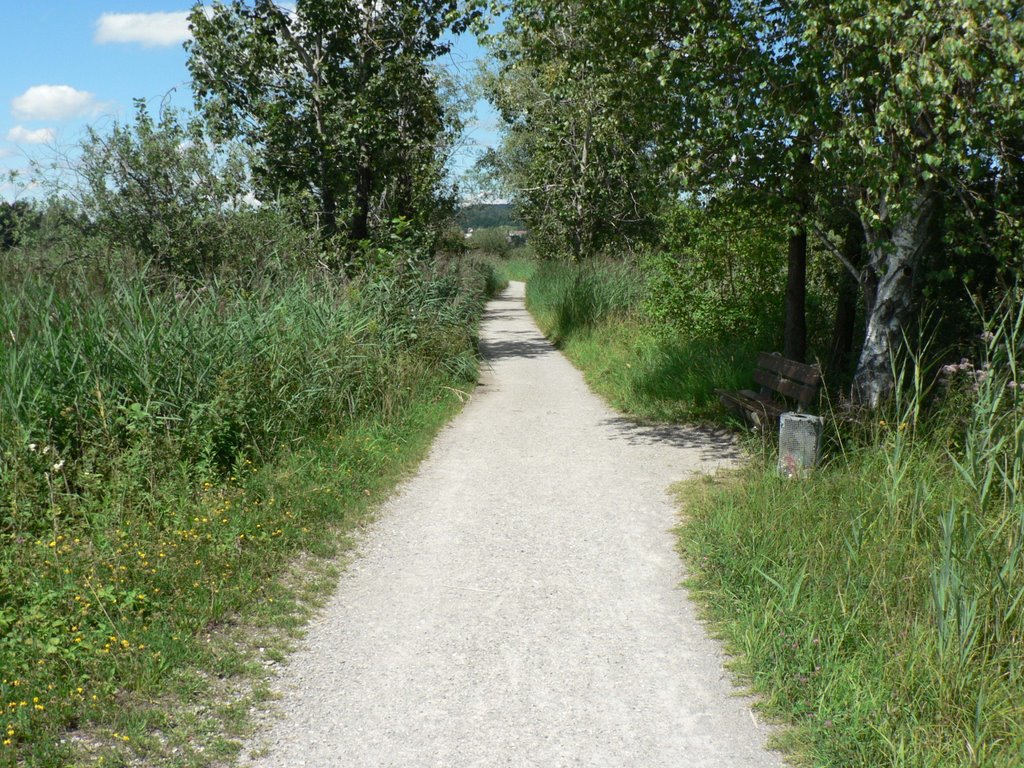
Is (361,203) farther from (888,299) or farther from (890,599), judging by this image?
(890,599)

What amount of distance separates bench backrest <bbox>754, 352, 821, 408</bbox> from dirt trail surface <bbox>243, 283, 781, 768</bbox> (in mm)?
1052

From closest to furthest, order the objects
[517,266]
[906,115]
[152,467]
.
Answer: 1. [152,467]
2. [906,115]
3. [517,266]

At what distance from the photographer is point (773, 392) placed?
29.3ft

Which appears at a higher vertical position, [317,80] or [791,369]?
[317,80]

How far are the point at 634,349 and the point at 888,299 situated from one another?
21.5 ft

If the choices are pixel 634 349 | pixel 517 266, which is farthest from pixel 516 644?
pixel 517 266

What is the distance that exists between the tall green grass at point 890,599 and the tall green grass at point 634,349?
457 cm

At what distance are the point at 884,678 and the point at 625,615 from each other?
1.54 meters

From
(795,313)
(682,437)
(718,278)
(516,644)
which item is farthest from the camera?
(718,278)

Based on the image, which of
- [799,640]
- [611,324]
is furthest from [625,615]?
[611,324]

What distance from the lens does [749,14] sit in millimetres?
7012

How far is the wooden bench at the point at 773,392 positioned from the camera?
739 cm

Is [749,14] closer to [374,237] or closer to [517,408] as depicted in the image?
[517,408]

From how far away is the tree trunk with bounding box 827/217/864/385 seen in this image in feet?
31.7
